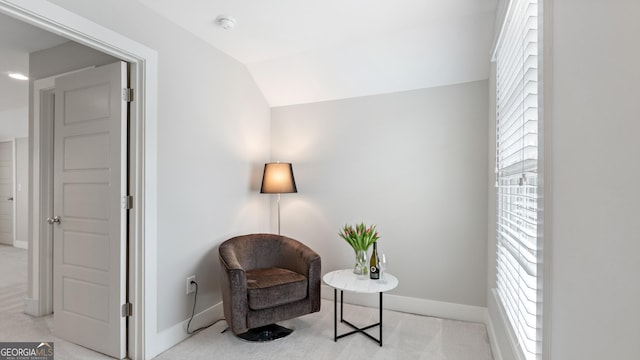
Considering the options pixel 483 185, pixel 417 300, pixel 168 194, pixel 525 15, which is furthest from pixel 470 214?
pixel 168 194

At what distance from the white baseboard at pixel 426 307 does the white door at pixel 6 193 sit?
7.02m

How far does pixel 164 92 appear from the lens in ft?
7.93

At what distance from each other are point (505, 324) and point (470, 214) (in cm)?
125

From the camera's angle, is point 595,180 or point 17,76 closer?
point 595,180

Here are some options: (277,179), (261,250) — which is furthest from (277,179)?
(261,250)

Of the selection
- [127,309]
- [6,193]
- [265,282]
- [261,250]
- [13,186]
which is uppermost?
[13,186]

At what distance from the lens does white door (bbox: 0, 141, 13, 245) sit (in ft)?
20.6

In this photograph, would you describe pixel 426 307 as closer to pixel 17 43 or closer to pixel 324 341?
pixel 324 341

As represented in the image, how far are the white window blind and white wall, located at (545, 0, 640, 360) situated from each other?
255 millimetres

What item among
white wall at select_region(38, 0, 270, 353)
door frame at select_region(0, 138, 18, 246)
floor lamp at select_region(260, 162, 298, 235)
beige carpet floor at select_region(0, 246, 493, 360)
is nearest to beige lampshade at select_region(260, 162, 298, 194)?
floor lamp at select_region(260, 162, 298, 235)

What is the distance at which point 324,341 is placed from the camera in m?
2.53

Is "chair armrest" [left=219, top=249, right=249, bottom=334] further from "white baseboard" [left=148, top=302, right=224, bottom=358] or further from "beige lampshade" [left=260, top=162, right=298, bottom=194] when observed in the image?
"beige lampshade" [left=260, top=162, right=298, bottom=194]

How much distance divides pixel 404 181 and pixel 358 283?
112 centimetres

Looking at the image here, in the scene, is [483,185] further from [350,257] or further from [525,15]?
[525,15]
